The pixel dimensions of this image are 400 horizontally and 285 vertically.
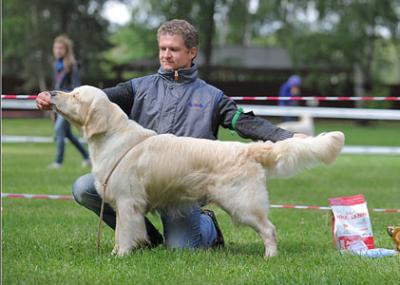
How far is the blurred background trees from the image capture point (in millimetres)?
32375

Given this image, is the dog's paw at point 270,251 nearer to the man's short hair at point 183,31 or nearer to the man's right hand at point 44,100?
the man's short hair at point 183,31

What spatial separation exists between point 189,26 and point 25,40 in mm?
29098

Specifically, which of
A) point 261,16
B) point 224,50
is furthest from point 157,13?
point 224,50

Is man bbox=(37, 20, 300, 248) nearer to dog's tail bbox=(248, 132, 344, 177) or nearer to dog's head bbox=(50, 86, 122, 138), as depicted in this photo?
dog's tail bbox=(248, 132, 344, 177)

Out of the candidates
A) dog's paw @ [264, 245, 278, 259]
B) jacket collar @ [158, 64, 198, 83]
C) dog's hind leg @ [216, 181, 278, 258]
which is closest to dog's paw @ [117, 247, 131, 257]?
dog's hind leg @ [216, 181, 278, 258]

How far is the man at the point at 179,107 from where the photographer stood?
16.6ft

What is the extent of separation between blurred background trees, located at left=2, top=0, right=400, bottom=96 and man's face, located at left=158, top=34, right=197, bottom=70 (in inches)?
1072

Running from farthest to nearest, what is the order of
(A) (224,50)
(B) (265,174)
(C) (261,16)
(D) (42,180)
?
(A) (224,50) < (C) (261,16) < (D) (42,180) < (B) (265,174)

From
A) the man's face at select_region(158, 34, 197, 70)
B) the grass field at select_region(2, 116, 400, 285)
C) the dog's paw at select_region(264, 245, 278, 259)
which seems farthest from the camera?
the man's face at select_region(158, 34, 197, 70)

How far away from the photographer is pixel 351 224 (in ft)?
16.9

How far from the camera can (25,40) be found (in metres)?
32.9

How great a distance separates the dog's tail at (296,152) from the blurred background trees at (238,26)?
2784 centimetres

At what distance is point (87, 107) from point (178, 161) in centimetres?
66

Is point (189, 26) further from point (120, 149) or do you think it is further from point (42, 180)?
point (42, 180)
